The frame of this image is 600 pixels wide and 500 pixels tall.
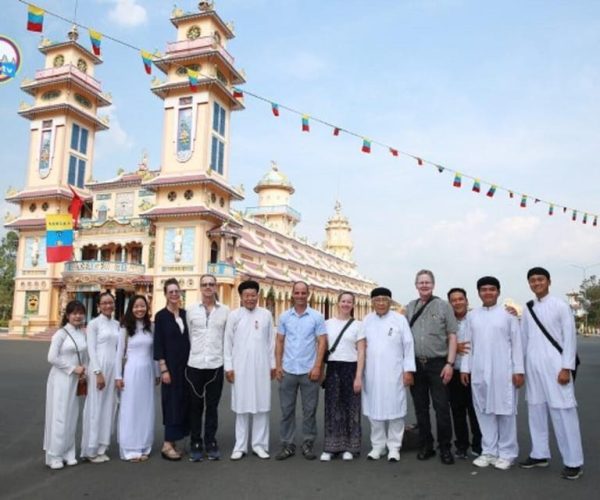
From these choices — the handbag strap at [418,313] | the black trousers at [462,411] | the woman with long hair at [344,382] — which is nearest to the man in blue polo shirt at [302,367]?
the woman with long hair at [344,382]

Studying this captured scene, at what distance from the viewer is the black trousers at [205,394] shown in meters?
5.13

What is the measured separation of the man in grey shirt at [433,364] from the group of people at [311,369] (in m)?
0.01

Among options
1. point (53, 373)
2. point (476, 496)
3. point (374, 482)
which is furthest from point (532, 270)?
point (53, 373)

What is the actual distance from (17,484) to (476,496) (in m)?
3.73

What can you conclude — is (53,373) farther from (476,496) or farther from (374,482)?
(476,496)

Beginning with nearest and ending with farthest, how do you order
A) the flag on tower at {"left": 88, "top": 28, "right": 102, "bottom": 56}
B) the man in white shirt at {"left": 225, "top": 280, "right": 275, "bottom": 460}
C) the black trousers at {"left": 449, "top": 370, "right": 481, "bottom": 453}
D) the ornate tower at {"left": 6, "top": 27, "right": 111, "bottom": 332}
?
the man in white shirt at {"left": 225, "top": 280, "right": 275, "bottom": 460}, the black trousers at {"left": 449, "top": 370, "right": 481, "bottom": 453}, the flag on tower at {"left": 88, "top": 28, "right": 102, "bottom": 56}, the ornate tower at {"left": 6, "top": 27, "right": 111, "bottom": 332}

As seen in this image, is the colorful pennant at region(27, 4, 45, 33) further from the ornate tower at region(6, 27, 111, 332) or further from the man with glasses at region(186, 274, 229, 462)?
the ornate tower at region(6, 27, 111, 332)

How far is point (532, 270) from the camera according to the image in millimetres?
5047

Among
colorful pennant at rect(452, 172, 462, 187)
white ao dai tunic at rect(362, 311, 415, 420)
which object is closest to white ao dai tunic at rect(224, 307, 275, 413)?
white ao dai tunic at rect(362, 311, 415, 420)

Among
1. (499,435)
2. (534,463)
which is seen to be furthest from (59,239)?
(534,463)

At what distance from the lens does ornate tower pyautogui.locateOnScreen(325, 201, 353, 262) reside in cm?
6347

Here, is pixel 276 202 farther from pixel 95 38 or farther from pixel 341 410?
pixel 341 410

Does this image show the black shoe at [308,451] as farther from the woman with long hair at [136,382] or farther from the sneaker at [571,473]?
the sneaker at [571,473]

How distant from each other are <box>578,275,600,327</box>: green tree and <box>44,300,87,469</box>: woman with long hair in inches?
2370
